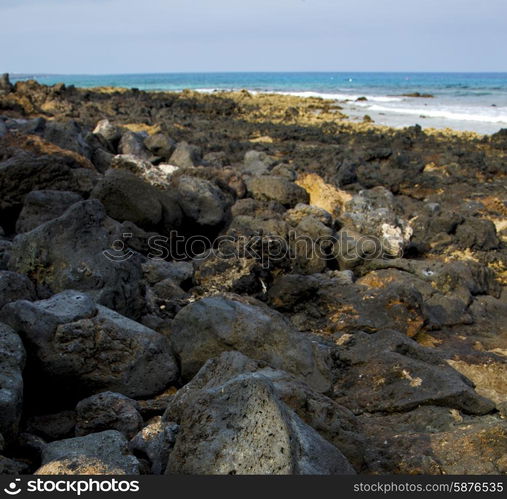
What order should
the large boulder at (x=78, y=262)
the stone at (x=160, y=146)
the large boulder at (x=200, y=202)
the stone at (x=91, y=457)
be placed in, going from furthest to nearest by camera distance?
the stone at (x=160, y=146) < the large boulder at (x=200, y=202) < the large boulder at (x=78, y=262) < the stone at (x=91, y=457)

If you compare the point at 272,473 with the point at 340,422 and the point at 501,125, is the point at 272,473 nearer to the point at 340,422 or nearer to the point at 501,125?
the point at 340,422

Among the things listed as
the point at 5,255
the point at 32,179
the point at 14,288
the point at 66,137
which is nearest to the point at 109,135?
the point at 66,137

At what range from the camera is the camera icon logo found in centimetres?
270

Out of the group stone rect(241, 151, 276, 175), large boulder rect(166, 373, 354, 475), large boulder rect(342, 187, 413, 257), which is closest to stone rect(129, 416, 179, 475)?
large boulder rect(166, 373, 354, 475)

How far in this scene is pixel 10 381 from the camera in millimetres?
3549

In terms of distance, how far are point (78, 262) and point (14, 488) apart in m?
3.01

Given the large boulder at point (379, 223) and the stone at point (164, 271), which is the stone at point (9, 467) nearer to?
the stone at point (164, 271)

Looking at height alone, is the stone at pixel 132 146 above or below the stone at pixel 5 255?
above

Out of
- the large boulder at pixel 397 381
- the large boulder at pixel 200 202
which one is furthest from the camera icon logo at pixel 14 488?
the large boulder at pixel 200 202

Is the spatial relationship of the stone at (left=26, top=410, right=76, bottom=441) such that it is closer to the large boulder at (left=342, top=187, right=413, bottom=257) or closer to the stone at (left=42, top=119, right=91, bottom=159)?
the large boulder at (left=342, top=187, right=413, bottom=257)

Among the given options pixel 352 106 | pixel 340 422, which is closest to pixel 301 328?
pixel 340 422

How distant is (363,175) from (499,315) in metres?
8.47

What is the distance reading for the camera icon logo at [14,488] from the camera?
8.85ft

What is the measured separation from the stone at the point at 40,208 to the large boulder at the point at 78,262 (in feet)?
3.72
